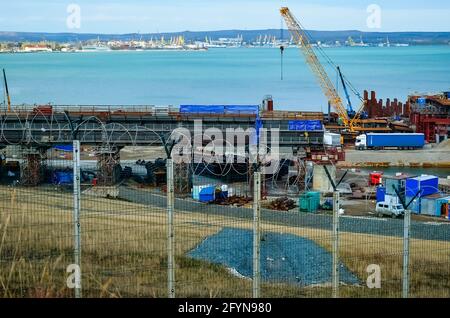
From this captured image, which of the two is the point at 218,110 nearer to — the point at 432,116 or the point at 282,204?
the point at 282,204

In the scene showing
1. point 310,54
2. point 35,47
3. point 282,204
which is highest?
point 35,47

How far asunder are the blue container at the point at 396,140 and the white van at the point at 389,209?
1299cm

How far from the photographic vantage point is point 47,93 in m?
56.5

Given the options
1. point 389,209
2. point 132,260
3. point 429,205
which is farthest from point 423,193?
point 132,260

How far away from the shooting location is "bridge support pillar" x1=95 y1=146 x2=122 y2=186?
1719cm

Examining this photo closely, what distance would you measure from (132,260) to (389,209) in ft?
30.7

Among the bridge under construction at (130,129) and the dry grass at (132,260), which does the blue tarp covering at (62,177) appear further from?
the dry grass at (132,260)

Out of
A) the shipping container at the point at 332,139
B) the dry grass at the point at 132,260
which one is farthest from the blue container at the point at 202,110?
the dry grass at the point at 132,260

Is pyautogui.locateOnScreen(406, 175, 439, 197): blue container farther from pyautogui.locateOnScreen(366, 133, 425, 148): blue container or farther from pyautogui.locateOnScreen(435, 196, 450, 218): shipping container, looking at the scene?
pyautogui.locateOnScreen(366, 133, 425, 148): blue container

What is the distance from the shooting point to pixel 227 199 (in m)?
Answer: 15.6

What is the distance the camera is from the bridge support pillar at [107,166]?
17.2 metres

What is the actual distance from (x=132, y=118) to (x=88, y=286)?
51.8ft
